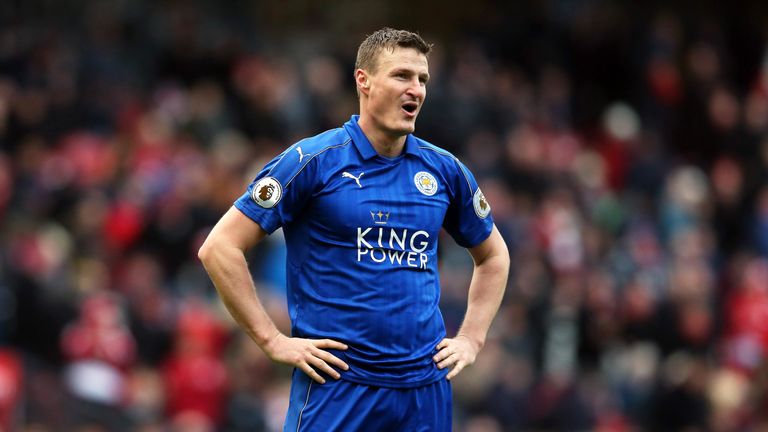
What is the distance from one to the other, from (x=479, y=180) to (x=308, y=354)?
977 cm

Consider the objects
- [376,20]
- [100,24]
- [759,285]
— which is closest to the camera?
[759,285]

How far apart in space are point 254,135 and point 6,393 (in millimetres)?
4894

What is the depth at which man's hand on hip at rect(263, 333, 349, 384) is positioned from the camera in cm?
565

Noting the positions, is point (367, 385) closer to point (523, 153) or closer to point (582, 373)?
point (582, 373)

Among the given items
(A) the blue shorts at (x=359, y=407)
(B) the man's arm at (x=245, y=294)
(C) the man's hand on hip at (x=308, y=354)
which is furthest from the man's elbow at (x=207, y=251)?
(A) the blue shorts at (x=359, y=407)

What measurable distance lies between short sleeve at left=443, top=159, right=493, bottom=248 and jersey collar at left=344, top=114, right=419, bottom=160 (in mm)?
224

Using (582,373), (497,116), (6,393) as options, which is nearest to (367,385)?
(6,393)

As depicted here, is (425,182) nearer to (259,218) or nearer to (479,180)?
(259,218)

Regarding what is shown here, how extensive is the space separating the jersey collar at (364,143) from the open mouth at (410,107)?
0.20m

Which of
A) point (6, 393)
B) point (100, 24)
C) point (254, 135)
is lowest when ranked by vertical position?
point (6, 393)

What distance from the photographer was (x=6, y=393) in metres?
11.3

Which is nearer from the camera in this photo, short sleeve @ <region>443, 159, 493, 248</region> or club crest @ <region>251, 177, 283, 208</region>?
club crest @ <region>251, 177, 283, 208</region>

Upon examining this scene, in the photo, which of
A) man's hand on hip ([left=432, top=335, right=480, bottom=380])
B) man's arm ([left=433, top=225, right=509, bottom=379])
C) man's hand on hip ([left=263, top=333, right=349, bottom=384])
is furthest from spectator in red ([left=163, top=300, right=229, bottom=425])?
man's hand on hip ([left=263, top=333, right=349, bottom=384])

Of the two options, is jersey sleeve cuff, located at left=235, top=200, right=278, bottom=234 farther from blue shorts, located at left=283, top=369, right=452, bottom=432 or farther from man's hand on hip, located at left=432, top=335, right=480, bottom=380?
man's hand on hip, located at left=432, top=335, right=480, bottom=380
